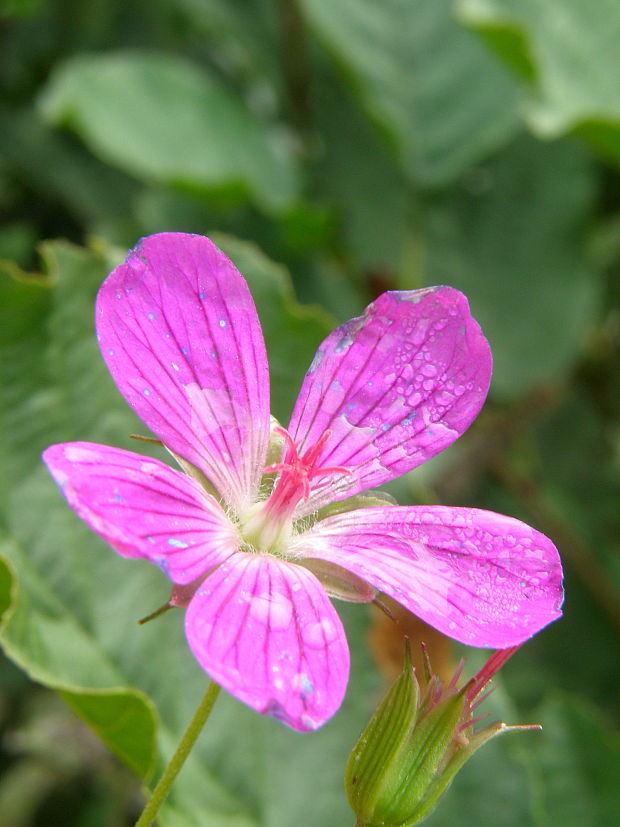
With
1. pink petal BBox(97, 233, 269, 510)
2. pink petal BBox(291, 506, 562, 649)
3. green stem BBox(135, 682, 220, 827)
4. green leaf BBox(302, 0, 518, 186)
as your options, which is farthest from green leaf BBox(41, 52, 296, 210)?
green stem BBox(135, 682, 220, 827)

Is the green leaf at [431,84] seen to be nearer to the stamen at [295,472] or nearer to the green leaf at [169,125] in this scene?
the green leaf at [169,125]

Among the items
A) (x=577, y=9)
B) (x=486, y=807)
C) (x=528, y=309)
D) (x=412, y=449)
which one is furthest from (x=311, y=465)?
(x=577, y=9)

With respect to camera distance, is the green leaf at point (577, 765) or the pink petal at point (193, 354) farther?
the green leaf at point (577, 765)

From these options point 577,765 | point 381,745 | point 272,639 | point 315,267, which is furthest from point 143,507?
point 315,267

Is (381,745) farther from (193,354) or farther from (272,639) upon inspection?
(193,354)

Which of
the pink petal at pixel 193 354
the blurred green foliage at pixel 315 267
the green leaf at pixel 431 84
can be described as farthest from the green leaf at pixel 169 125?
the pink petal at pixel 193 354

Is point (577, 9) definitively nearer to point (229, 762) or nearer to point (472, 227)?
point (472, 227)

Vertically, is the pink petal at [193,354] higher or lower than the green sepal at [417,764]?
higher

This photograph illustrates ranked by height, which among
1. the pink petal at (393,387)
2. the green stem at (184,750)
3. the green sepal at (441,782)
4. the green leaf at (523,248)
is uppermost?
the pink petal at (393,387)
